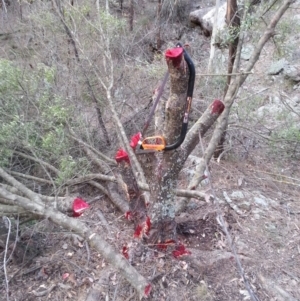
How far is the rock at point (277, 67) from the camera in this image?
7283 millimetres

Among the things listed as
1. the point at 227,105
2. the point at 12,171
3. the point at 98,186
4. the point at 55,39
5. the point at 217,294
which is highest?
the point at 227,105

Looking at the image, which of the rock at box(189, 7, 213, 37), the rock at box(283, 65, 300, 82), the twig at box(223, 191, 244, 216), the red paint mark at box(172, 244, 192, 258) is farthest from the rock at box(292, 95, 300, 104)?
the red paint mark at box(172, 244, 192, 258)

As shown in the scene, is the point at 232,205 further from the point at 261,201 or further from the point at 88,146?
the point at 88,146

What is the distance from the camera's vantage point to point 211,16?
33.6 feet

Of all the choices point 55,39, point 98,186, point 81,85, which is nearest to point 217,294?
point 98,186

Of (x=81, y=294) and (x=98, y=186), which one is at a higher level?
(x=81, y=294)

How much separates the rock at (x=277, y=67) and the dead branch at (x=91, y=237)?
20.7 feet

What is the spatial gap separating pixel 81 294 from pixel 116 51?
16.9 feet

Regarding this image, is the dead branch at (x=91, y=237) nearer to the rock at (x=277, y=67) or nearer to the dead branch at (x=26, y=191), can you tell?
the dead branch at (x=26, y=191)

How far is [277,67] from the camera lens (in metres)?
7.38

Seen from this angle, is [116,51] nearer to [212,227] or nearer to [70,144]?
[70,144]

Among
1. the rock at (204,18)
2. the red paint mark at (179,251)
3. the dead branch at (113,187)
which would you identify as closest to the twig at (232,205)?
the red paint mark at (179,251)

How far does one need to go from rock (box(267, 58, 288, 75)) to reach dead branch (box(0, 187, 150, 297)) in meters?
6.30

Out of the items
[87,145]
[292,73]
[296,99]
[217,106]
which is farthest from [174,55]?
[292,73]
